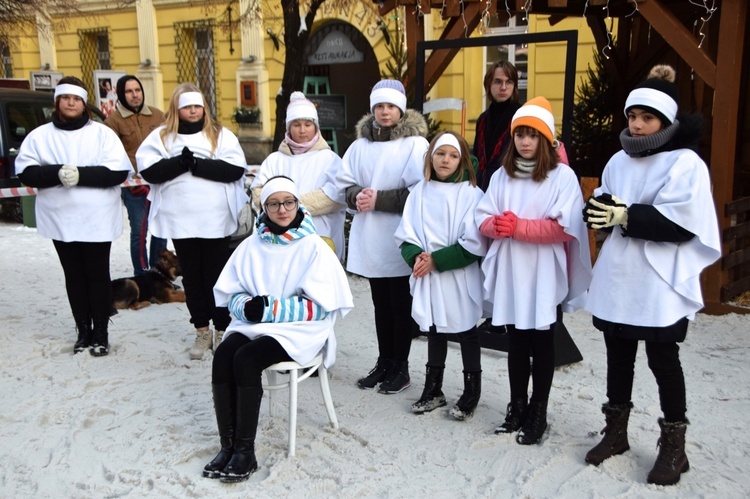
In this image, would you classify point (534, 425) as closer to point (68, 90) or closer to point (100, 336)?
point (100, 336)

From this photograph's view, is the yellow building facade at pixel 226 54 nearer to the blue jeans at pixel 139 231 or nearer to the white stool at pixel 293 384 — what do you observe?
the blue jeans at pixel 139 231

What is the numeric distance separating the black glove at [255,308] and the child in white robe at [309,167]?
106cm

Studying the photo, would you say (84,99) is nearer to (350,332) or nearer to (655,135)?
(350,332)

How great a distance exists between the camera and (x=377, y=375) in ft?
15.1

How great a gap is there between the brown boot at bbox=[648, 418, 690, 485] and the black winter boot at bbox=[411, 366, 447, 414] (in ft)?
4.21

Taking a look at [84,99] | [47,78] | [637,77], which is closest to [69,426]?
[84,99]

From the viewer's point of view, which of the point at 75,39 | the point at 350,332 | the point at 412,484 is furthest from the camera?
the point at 75,39

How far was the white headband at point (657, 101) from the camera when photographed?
10.1ft

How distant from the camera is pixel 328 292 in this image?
363 centimetres

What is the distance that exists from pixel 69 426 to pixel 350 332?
2323mm

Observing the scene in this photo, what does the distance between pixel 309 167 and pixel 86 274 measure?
6.26ft

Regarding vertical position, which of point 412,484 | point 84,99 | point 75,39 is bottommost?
point 412,484

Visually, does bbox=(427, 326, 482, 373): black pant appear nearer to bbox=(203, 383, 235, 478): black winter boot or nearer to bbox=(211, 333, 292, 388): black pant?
bbox=(211, 333, 292, 388): black pant

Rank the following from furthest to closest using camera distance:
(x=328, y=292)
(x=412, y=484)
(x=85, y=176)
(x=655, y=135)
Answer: (x=85, y=176) < (x=328, y=292) < (x=412, y=484) < (x=655, y=135)
